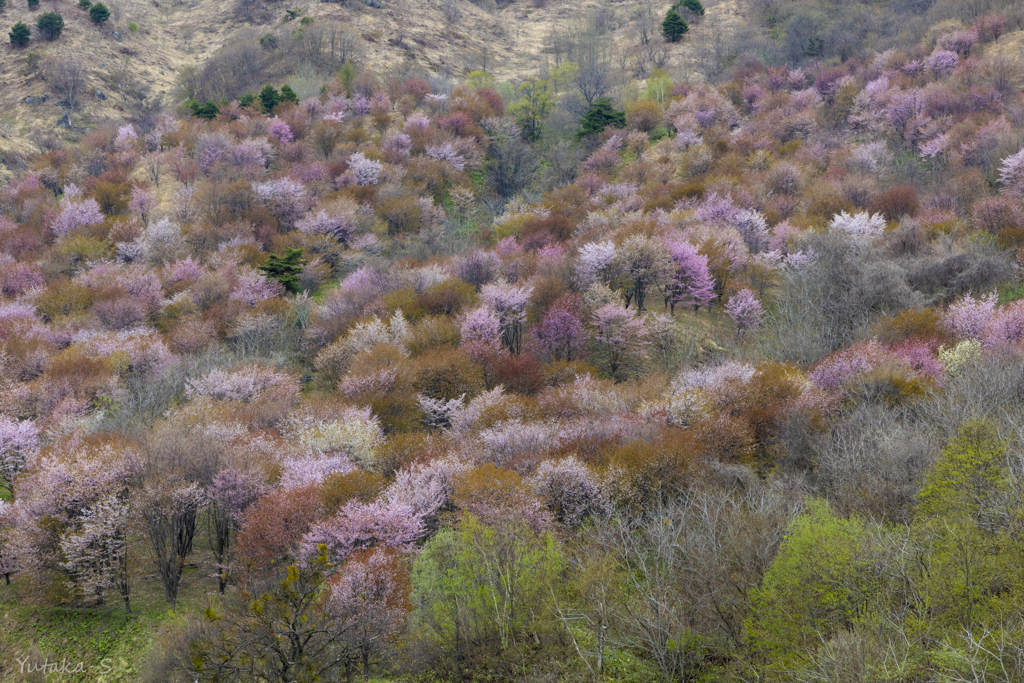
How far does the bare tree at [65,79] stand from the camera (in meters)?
59.1

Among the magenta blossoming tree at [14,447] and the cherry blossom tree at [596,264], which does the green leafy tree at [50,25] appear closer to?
the magenta blossoming tree at [14,447]

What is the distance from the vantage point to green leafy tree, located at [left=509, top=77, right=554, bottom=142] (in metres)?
55.2

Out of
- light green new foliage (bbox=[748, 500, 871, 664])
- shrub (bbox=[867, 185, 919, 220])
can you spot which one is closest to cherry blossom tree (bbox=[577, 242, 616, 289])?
shrub (bbox=[867, 185, 919, 220])

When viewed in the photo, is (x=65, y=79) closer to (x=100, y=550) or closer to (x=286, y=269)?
(x=286, y=269)

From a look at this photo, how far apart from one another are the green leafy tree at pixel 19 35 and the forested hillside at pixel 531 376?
41.1 inches

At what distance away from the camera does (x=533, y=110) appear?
5534 centimetres

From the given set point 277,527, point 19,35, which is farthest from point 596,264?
point 19,35

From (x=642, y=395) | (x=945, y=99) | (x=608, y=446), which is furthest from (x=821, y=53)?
(x=608, y=446)

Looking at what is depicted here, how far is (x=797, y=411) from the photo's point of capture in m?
19.9

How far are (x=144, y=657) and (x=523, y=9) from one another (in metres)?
93.5

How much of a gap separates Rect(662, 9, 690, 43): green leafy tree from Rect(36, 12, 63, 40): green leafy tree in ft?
207

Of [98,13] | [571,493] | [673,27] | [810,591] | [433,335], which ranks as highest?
[98,13]

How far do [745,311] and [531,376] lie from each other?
448 inches

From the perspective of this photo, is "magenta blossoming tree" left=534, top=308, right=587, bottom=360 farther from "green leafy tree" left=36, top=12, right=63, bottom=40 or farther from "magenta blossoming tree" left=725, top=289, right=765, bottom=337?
"green leafy tree" left=36, top=12, right=63, bottom=40
